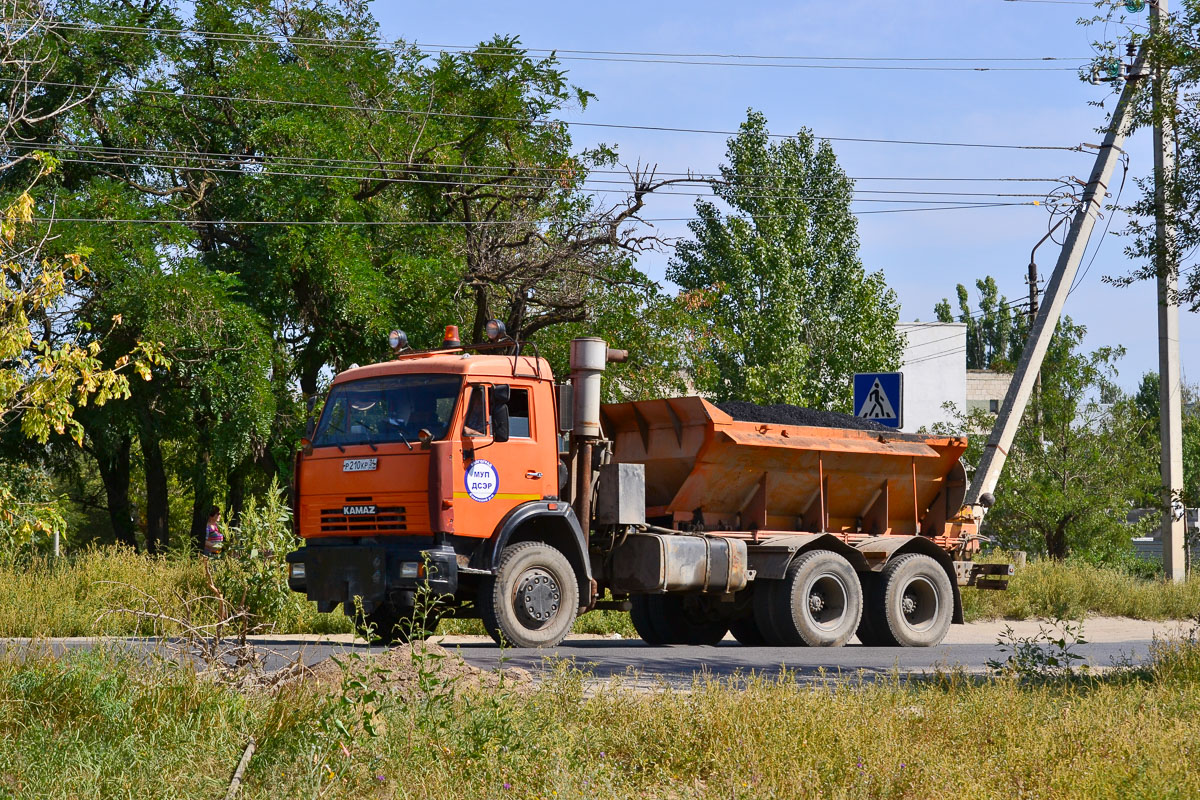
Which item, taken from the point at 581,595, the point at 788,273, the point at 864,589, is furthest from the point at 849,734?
the point at 788,273

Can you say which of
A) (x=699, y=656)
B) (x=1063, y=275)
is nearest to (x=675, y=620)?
(x=699, y=656)

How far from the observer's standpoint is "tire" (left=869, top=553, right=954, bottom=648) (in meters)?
15.3

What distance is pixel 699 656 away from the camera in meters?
13.1

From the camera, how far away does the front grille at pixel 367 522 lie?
12250mm

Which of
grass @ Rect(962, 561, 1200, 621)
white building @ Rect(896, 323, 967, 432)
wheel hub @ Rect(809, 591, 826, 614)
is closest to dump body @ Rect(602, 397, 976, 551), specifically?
wheel hub @ Rect(809, 591, 826, 614)

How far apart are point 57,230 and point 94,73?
421cm

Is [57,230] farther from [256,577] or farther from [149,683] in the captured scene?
[149,683]

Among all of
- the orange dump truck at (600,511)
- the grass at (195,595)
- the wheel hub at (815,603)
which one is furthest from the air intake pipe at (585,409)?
the grass at (195,595)

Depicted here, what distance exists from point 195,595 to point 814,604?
749 cm

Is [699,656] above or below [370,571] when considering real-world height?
below

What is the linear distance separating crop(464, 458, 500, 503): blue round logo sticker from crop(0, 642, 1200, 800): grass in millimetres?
4556

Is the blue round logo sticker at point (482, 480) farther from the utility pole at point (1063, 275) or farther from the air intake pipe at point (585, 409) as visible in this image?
the utility pole at point (1063, 275)

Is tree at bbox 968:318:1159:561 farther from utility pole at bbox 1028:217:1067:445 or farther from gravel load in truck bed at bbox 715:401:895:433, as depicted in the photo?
gravel load in truck bed at bbox 715:401:895:433

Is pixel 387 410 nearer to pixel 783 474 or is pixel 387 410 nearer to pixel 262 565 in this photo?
pixel 262 565
